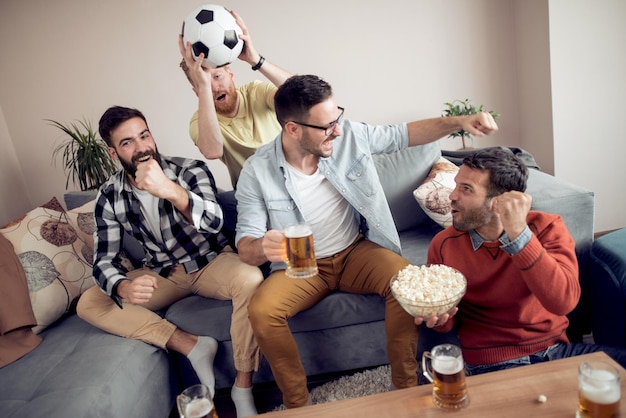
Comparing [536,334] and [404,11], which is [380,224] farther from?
[404,11]

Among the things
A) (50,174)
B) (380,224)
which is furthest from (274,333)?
(50,174)

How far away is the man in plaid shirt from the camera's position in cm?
176

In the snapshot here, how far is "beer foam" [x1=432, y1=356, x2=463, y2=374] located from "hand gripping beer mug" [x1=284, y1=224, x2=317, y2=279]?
1.64ft

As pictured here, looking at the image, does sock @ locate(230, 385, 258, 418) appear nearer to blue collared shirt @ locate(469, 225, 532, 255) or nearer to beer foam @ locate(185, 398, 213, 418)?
beer foam @ locate(185, 398, 213, 418)

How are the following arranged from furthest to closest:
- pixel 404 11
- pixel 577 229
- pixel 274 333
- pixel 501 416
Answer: pixel 404 11 → pixel 577 229 → pixel 274 333 → pixel 501 416

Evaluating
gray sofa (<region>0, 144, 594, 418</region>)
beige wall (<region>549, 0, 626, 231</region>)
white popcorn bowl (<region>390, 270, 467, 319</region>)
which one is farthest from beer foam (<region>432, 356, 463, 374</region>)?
beige wall (<region>549, 0, 626, 231</region>)

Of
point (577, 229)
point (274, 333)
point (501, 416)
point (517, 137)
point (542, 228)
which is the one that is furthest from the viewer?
point (517, 137)

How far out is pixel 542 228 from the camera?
138cm

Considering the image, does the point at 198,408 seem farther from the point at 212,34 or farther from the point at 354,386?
the point at 212,34

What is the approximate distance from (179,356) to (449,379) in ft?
4.07

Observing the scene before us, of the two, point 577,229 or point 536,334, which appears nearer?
point 536,334

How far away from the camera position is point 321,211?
6.16ft

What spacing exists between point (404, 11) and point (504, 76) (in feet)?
2.84

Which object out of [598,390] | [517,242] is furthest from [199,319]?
[598,390]
